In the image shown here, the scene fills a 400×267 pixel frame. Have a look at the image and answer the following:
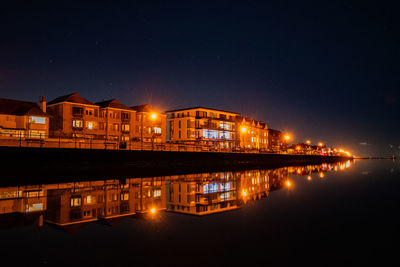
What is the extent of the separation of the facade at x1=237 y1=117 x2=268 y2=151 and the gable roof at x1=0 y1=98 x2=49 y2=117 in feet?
198

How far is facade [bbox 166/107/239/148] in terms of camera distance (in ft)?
269

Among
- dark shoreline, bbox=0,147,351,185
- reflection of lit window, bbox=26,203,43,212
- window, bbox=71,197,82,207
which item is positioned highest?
dark shoreline, bbox=0,147,351,185

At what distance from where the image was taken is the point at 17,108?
161 feet

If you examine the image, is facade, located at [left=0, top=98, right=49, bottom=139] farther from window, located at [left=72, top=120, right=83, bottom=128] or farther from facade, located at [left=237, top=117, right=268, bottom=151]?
facade, located at [left=237, top=117, right=268, bottom=151]

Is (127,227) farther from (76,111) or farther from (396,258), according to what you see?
(76,111)

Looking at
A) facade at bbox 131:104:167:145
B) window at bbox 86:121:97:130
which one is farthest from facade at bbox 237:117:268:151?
window at bbox 86:121:97:130

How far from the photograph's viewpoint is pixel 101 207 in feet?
35.8

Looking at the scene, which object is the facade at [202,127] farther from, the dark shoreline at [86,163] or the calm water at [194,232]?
the calm water at [194,232]

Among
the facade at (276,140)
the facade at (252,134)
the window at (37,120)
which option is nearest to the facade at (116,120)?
the window at (37,120)

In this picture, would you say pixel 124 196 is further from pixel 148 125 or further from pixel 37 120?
pixel 148 125

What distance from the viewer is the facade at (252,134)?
93.5 meters

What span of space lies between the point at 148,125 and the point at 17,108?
90.4 feet

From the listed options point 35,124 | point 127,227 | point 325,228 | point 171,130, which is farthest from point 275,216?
point 171,130

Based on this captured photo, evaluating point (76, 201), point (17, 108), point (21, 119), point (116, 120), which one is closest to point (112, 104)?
point (116, 120)
